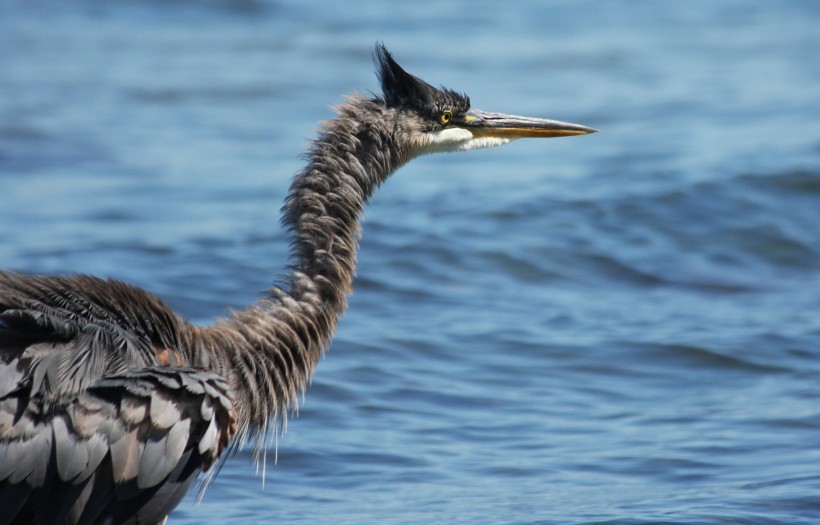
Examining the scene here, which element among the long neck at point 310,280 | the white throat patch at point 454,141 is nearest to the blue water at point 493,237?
the long neck at point 310,280

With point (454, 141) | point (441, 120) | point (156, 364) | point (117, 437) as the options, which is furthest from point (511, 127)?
point (117, 437)

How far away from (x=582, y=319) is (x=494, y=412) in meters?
1.90

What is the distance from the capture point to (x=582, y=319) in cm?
998

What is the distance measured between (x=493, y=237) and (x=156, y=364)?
256 inches

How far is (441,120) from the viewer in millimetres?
6914

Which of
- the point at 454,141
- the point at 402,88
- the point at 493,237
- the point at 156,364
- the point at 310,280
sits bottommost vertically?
the point at 156,364

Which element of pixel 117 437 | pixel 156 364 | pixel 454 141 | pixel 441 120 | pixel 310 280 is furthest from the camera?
pixel 454 141

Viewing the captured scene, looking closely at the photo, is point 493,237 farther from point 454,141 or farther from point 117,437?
point 117,437

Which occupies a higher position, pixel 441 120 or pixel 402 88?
pixel 402 88

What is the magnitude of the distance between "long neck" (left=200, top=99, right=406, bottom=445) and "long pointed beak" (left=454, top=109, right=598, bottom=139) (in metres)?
0.73

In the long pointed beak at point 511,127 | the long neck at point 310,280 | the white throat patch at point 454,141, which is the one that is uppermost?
the long pointed beak at point 511,127

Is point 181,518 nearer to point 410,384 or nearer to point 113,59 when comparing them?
point 410,384

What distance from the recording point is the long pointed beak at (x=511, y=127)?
712 centimetres

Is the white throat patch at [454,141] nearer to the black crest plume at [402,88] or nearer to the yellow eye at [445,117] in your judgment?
the yellow eye at [445,117]
